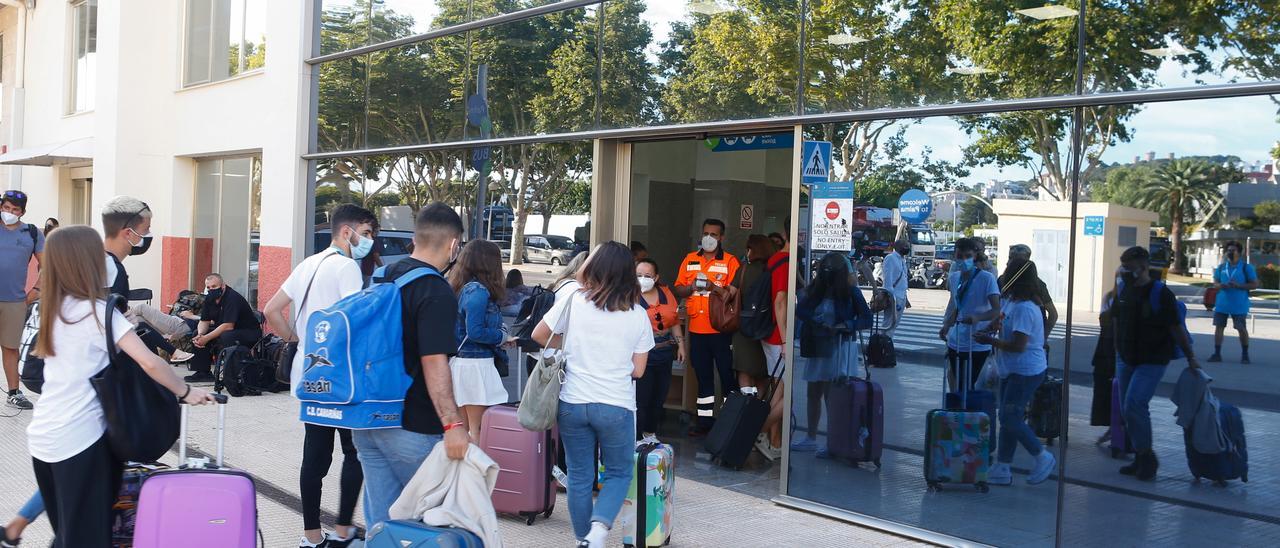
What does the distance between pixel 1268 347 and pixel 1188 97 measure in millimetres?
1233

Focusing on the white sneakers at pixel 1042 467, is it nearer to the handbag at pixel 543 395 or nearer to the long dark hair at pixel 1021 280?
the long dark hair at pixel 1021 280

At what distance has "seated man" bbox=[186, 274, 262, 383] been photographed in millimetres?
10914

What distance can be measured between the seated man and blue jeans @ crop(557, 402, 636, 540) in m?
6.93

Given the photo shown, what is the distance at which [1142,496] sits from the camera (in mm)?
5203

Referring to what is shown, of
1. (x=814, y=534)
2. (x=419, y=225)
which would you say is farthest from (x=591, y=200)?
(x=419, y=225)

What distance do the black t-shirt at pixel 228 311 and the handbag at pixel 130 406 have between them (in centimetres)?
699

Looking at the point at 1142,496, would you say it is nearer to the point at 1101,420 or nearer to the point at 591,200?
the point at 1101,420

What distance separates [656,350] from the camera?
7.87 m

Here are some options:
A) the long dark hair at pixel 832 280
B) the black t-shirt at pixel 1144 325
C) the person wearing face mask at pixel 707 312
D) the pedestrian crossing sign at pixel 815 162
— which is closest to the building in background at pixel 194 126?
the person wearing face mask at pixel 707 312

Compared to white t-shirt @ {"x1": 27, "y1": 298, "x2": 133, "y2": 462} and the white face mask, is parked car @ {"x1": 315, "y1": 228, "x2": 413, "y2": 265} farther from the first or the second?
white t-shirt @ {"x1": 27, "y1": 298, "x2": 133, "y2": 462}

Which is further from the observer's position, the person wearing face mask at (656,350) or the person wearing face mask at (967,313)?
the person wearing face mask at (656,350)

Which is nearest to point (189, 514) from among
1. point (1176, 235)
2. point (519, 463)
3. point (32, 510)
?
point (32, 510)

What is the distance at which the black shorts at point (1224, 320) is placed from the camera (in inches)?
199

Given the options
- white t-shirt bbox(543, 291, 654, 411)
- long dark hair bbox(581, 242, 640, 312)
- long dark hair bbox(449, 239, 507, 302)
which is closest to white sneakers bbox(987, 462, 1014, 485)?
white t-shirt bbox(543, 291, 654, 411)
